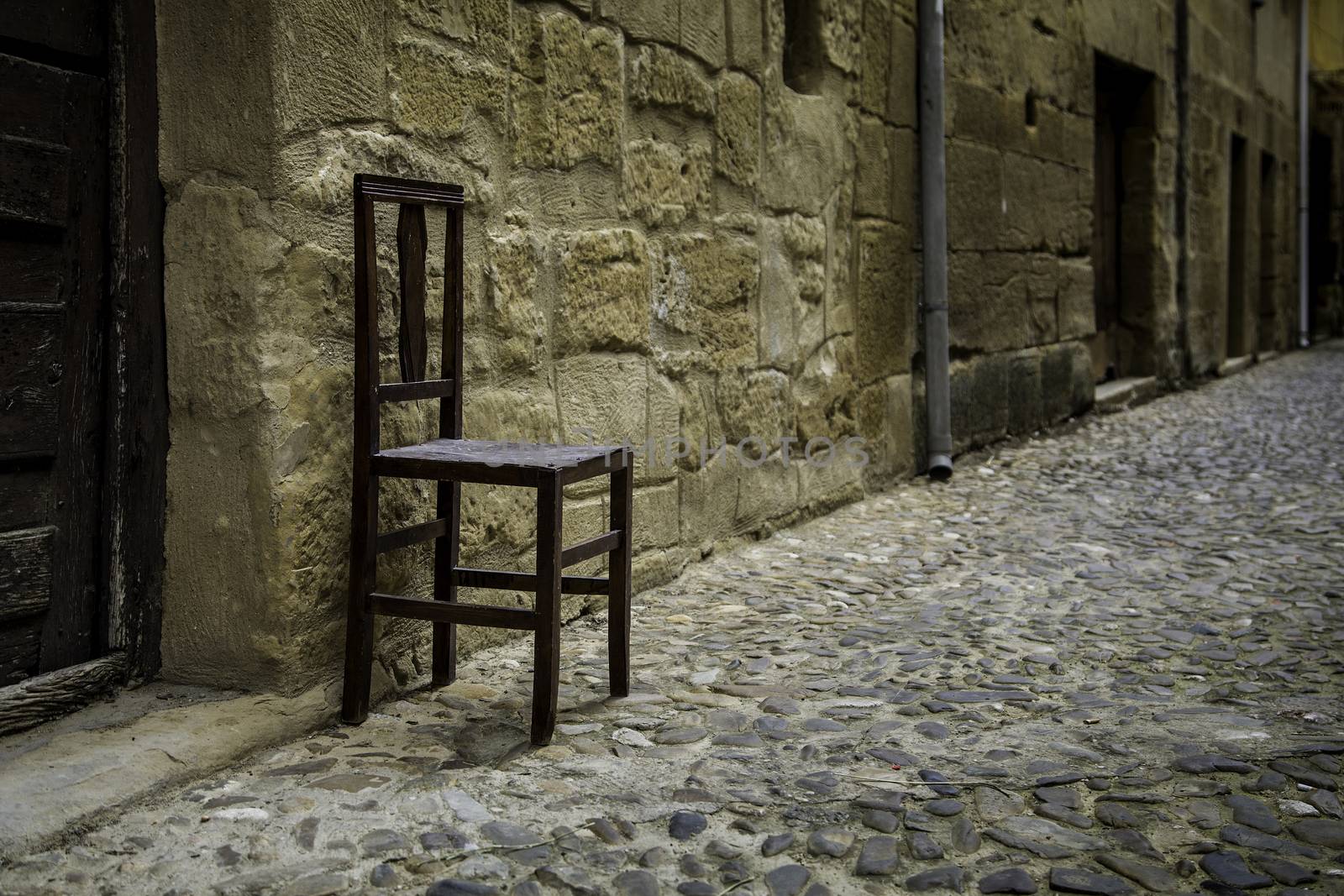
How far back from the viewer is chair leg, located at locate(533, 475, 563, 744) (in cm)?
240

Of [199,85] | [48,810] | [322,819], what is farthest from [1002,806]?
[199,85]

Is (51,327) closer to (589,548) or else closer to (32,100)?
(32,100)

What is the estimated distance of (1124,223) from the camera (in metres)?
9.00

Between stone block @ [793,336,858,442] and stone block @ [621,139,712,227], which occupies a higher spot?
stone block @ [621,139,712,227]

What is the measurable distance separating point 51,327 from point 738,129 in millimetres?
2295

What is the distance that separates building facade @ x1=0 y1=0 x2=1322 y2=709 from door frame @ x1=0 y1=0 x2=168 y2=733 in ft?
0.10

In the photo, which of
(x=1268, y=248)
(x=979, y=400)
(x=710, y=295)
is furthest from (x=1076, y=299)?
(x=1268, y=248)

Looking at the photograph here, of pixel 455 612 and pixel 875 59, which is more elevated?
pixel 875 59

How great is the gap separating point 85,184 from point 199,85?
0.27 meters

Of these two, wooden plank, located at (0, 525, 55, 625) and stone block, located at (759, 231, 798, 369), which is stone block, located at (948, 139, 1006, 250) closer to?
stone block, located at (759, 231, 798, 369)

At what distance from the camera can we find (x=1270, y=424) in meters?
7.46

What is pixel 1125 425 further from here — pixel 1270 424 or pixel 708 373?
pixel 708 373

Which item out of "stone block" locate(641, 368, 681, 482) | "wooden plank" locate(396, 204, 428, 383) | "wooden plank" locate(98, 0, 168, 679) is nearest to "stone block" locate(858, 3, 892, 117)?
"stone block" locate(641, 368, 681, 482)

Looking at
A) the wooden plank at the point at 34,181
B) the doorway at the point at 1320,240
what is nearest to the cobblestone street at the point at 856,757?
the wooden plank at the point at 34,181
